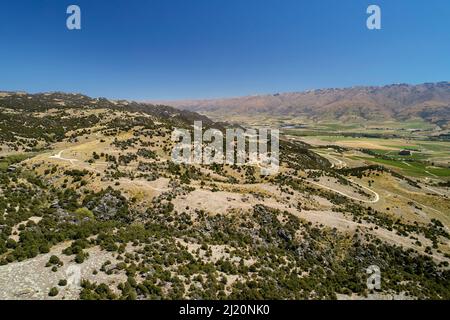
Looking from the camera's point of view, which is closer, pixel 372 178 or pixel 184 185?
pixel 184 185

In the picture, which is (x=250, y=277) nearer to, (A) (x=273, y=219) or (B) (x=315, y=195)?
(A) (x=273, y=219)

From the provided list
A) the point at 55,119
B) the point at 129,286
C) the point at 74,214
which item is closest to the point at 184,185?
the point at 74,214

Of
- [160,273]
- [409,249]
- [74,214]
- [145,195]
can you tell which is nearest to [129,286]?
[160,273]

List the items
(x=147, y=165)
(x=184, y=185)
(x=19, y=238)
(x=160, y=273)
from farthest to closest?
(x=147, y=165) < (x=184, y=185) < (x=19, y=238) < (x=160, y=273)

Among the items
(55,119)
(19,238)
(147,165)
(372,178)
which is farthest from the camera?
(55,119)

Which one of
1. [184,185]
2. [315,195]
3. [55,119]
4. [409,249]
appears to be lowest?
[409,249]

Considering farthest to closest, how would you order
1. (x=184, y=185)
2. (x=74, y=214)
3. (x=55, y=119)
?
1. (x=55, y=119)
2. (x=184, y=185)
3. (x=74, y=214)
